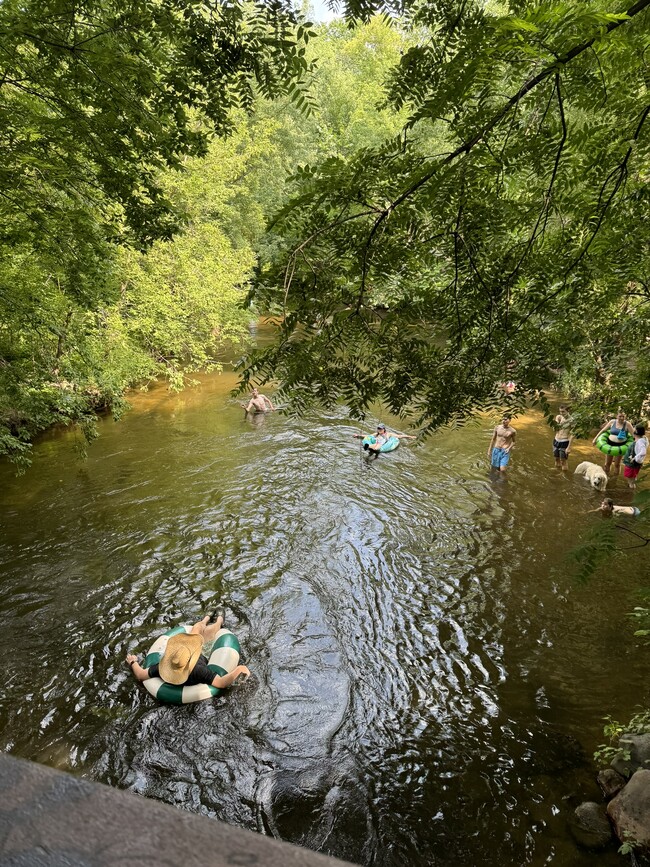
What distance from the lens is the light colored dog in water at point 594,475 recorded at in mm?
10936

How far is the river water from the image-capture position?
480cm

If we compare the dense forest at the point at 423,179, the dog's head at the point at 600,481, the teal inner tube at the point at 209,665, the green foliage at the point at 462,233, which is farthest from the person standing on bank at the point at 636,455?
the teal inner tube at the point at 209,665

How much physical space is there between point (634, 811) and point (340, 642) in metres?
3.71

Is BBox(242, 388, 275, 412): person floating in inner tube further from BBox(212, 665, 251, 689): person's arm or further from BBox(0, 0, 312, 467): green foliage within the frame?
BBox(212, 665, 251, 689): person's arm

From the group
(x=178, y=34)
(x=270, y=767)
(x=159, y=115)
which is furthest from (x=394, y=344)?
(x=270, y=767)

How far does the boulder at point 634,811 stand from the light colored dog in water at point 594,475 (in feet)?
24.8

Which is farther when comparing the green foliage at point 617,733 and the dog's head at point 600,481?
the dog's head at point 600,481

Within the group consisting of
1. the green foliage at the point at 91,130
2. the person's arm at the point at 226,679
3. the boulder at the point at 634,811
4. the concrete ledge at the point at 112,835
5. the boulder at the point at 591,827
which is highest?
the green foliage at the point at 91,130

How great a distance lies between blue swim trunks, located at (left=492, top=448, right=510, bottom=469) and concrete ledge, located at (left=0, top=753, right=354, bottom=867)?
11.9m

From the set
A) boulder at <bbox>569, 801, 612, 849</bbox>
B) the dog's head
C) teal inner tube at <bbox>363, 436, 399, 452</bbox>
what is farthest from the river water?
teal inner tube at <bbox>363, 436, 399, 452</bbox>

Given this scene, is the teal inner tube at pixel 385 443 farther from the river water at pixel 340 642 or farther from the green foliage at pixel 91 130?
the green foliage at pixel 91 130

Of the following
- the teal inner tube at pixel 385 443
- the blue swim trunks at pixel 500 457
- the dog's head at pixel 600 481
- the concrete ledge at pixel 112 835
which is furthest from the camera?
the teal inner tube at pixel 385 443

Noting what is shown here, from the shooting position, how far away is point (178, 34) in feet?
10.2

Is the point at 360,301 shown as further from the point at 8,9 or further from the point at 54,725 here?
the point at 54,725
